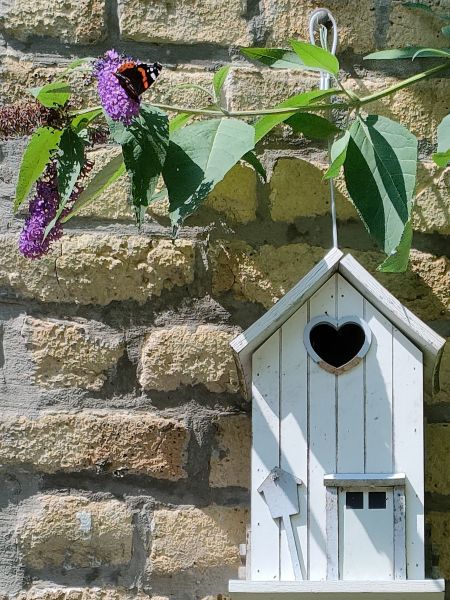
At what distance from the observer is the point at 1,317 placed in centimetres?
187

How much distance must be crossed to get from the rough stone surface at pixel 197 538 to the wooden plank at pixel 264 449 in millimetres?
255

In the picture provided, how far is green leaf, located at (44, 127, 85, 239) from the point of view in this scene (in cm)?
153

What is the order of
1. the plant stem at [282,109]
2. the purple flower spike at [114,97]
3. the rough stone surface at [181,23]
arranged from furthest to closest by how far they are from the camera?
the rough stone surface at [181,23] < the plant stem at [282,109] < the purple flower spike at [114,97]

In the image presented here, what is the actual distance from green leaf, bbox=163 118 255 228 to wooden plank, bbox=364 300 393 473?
0.30 meters

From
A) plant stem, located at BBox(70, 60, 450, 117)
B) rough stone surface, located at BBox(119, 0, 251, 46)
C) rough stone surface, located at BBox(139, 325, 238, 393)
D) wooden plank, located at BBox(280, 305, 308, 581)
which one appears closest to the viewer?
wooden plank, located at BBox(280, 305, 308, 581)

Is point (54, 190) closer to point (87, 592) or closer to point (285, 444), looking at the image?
point (285, 444)

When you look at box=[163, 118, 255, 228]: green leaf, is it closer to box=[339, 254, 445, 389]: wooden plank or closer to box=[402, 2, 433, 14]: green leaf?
box=[339, 254, 445, 389]: wooden plank

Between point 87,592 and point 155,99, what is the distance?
2.82ft

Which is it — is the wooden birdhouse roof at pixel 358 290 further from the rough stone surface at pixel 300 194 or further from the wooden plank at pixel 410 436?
the rough stone surface at pixel 300 194

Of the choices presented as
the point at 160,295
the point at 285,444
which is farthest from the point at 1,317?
the point at 285,444

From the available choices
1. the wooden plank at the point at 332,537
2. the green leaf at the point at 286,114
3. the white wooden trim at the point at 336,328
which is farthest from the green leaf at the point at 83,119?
the wooden plank at the point at 332,537

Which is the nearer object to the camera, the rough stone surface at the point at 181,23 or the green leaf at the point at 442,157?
the green leaf at the point at 442,157

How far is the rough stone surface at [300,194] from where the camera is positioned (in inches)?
74.2

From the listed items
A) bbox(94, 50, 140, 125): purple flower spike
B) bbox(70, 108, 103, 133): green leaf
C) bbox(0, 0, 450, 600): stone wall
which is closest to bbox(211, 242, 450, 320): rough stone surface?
bbox(0, 0, 450, 600): stone wall
